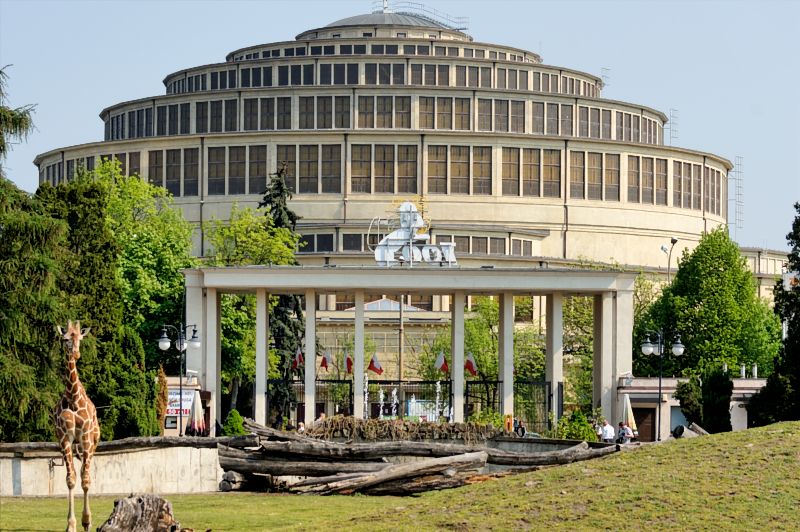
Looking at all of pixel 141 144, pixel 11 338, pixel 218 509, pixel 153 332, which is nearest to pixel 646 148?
pixel 141 144

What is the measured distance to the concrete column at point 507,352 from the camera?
65.5 m

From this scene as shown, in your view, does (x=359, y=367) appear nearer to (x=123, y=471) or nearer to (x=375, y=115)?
(x=123, y=471)

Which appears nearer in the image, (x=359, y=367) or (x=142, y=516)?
(x=142, y=516)

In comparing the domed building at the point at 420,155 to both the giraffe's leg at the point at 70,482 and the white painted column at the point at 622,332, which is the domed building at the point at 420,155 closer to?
the white painted column at the point at 622,332

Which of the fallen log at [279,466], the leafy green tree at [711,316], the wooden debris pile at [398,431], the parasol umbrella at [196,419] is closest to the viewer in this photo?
the fallen log at [279,466]

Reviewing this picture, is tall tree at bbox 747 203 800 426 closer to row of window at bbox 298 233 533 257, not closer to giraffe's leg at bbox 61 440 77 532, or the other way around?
giraffe's leg at bbox 61 440 77 532

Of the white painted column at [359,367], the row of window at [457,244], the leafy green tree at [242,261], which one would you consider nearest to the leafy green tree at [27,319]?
the white painted column at [359,367]

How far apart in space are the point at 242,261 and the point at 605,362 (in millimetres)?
25945

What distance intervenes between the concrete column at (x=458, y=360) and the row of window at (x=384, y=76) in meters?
51.5

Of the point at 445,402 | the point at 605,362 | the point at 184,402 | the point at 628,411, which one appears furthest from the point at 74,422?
the point at 445,402

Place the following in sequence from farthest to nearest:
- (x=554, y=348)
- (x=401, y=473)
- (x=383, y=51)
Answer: (x=383, y=51) < (x=554, y=348) < (x=401, y=473)

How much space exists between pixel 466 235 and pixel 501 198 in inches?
158

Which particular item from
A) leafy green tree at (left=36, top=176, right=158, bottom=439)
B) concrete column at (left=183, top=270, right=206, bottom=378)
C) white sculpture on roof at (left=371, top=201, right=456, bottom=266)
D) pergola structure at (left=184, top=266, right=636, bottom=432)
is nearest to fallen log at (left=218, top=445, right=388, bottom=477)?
leafy green tree at (left=36, top=176, right=158, bottom=439)

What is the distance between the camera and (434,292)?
67.8m
